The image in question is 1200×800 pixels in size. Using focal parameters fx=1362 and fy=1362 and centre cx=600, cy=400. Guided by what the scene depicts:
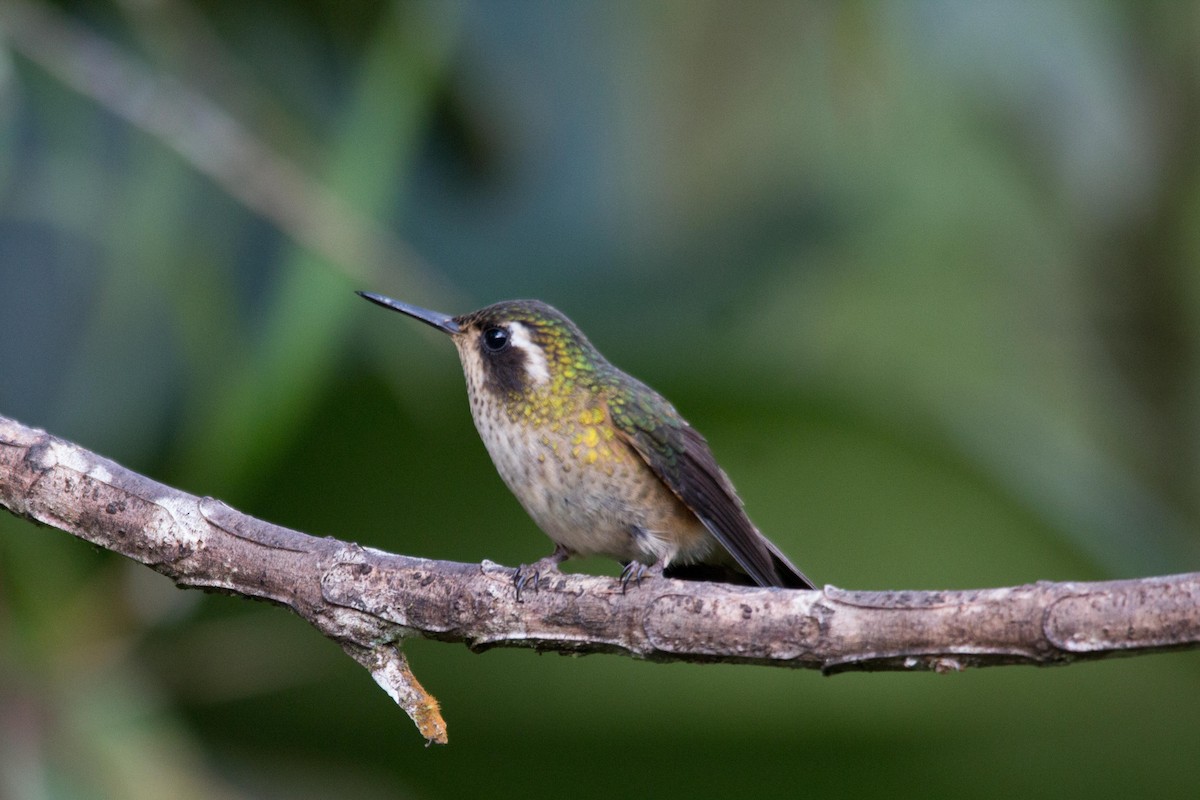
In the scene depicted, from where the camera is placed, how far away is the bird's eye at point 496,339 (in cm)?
317

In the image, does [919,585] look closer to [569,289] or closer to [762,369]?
[762,369]

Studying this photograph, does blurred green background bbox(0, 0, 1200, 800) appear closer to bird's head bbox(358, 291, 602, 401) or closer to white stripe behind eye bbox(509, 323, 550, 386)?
bird's head bbox(358, 291, 602, 401)

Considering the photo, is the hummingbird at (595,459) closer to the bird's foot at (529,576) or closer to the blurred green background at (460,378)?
the blurred green background at (460,378)

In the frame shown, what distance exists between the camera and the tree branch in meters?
1.93

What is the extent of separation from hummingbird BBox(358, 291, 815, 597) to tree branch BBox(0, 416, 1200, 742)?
0.77 metres

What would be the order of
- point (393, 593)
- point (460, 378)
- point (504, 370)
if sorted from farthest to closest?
point (460, 378), point (504, 370), point (393, 593)

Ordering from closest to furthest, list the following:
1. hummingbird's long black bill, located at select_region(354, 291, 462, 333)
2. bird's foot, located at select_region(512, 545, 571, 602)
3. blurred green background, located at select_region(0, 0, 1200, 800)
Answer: bird's foot, located at select_region(512, 545, 571, 602) < hummingbird's long black bill, located at select_region(354, 291, 462, 333) < blurred green background, located at select_region(0, 0, 1200, 800)

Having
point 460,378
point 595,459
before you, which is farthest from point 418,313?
point 460,378

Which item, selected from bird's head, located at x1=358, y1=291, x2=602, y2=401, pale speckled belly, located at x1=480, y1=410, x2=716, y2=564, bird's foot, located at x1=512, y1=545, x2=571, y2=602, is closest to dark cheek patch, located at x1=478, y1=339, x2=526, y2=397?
bird's head, located at x1=358, y1=291, x2=602, y2=401

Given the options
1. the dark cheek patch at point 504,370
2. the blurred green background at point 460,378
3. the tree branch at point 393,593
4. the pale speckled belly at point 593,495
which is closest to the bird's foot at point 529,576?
the tree branch at point 393,593

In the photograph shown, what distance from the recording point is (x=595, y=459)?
2.92 metres

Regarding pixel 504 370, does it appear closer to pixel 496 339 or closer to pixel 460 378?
pixel 496 339

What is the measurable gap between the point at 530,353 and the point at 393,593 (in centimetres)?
117

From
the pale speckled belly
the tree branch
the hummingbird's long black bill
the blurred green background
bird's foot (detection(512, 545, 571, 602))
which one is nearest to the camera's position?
the tree branch
